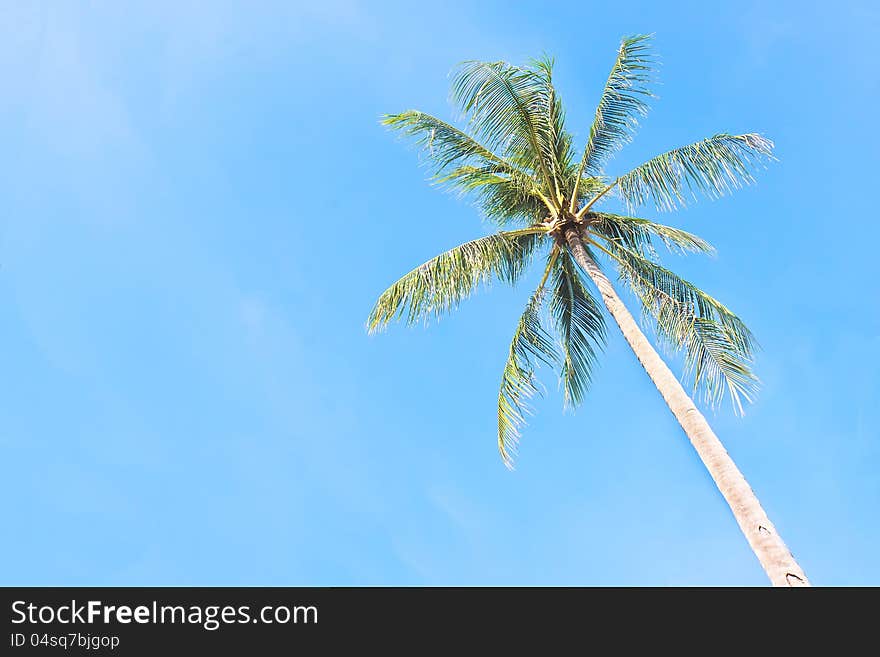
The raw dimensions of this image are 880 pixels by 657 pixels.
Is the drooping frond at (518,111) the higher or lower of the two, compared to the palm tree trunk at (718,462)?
higher

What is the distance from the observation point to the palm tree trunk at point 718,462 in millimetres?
6020

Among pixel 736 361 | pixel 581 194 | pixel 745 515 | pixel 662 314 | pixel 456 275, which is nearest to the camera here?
pixel 745 515

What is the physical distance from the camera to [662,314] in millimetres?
9453

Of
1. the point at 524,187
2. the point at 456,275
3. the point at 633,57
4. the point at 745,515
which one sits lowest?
the point at 745,515

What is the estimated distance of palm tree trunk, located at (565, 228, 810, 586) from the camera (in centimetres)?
602

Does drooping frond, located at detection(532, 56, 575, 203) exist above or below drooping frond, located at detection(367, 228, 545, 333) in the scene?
above

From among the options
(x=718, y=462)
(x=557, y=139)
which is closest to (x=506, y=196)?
(x=557, y=139)

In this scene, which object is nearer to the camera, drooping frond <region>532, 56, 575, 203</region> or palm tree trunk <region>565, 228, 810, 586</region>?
palm tree trunk <region>565, 228, 810, 586</region>

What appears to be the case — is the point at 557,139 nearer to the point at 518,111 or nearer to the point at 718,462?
the point at 518,111
